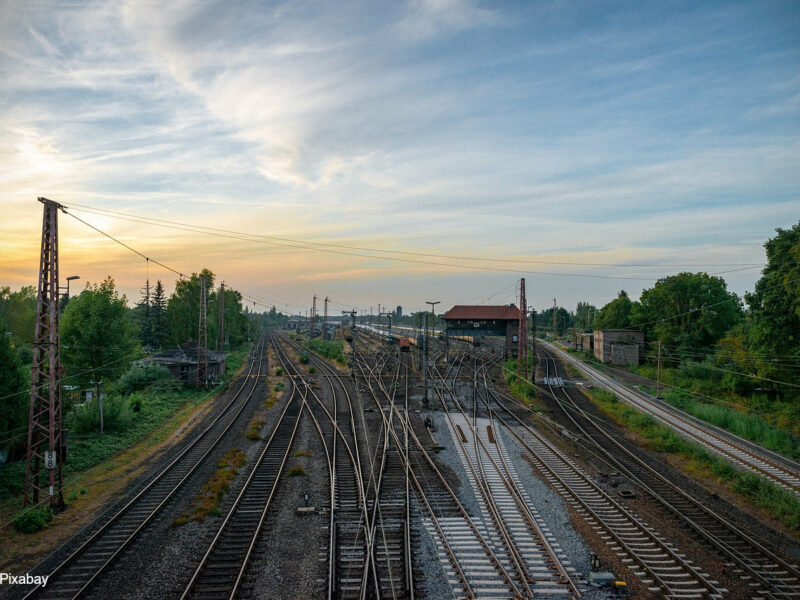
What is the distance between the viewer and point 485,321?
66.1 meters

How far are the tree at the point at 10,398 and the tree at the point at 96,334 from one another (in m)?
13.3

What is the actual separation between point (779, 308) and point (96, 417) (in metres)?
39.2

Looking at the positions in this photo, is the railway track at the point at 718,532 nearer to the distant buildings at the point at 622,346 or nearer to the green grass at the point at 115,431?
the green grass at the point at 115,431

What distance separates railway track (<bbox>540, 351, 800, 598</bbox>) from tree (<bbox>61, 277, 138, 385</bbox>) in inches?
1225

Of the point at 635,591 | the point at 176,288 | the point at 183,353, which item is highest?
the point at 176,288

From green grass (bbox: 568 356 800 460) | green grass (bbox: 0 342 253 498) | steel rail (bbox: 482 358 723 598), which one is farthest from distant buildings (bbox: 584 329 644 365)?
green grass (bbox: 0 342 253 498)

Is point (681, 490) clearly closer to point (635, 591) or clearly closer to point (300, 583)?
point (635, 591)

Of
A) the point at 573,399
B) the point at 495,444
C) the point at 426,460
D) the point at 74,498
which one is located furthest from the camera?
the point at 573,399

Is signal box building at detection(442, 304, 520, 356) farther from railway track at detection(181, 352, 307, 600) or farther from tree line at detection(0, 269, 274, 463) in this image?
railway track at detection(181, 352, 307, 600)

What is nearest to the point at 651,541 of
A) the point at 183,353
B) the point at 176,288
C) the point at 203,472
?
the point at 203,472

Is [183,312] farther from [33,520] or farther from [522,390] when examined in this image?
[33,520]

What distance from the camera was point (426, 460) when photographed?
2125 cm

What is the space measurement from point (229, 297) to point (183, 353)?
4834 cm

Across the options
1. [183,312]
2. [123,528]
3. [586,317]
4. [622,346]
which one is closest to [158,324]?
[183,312]
